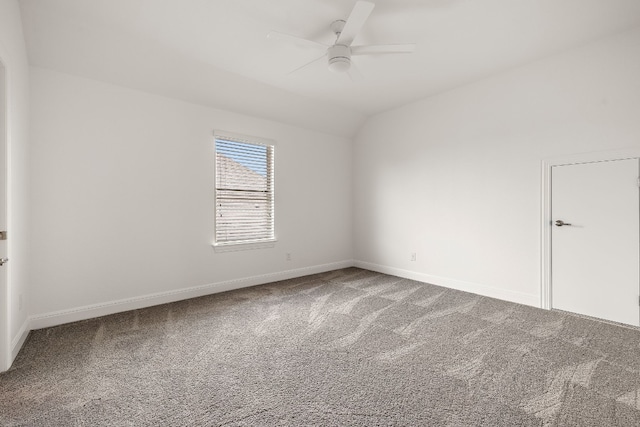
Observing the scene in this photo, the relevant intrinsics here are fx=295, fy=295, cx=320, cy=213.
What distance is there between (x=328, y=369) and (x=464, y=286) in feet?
9.33

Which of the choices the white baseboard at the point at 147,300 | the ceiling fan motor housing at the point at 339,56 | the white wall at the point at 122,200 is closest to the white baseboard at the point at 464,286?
the white baseboard at the point at 147,300

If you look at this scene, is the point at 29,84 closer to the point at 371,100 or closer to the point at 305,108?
the point at 305,108

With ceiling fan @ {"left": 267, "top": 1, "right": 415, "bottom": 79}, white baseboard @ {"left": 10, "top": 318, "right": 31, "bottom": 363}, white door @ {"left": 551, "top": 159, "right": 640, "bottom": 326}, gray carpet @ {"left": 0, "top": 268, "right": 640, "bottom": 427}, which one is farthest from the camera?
white door @ {"left": 551, "top": 159, "right": 640, "bottom": 326}

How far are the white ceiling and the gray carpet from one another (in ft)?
8.97

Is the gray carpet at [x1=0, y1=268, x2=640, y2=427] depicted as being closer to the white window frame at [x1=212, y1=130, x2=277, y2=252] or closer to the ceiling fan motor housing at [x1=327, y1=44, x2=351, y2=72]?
the white window frame at [x1=212, y1=130, x2=277, y2=252]

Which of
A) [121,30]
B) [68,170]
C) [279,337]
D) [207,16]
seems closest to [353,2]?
[207,16]

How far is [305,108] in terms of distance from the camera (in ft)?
15.5

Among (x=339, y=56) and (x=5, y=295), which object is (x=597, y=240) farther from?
(x=5, y=295)

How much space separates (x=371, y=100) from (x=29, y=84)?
412 centimetres

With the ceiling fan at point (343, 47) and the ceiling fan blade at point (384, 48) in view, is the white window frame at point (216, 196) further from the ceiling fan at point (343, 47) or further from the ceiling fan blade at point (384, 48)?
the ceiling fan blade at point (384, 48)

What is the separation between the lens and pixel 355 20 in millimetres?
2293

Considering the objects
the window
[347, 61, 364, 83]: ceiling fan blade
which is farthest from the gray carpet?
[347, 61, 364, 83]: ceiling fan blade

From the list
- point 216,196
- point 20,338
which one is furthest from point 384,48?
point 20,338

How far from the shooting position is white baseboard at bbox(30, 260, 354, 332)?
296cm
